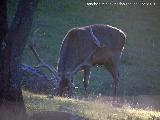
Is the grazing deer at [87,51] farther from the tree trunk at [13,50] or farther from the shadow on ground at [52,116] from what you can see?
the tree trunk at [13,50]

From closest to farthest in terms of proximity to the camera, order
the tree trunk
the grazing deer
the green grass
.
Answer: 1. the tree trunk
2. the grazing deer
3. the green grass

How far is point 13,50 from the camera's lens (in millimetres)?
8383

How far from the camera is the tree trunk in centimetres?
832

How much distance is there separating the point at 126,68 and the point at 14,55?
1658 centimetres

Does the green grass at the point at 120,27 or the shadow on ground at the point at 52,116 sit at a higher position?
the green grass at the point at 120,27

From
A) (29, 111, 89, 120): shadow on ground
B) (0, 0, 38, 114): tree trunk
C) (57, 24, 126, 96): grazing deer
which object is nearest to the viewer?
(0, 0, 38, 114): tree trunk

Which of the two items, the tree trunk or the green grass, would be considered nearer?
the tree trunk

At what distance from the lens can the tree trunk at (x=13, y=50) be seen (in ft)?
27.3

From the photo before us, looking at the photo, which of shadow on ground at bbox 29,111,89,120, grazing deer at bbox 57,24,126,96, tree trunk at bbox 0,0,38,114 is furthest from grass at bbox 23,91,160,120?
grazing deer at bbox 57,24,126,96

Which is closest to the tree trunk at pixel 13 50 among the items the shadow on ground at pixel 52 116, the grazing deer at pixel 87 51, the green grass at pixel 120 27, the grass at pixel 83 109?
the shadow on ground at pixel 52 116

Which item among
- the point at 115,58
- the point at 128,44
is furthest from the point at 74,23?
the point at 115,58

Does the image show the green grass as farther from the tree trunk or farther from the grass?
the tree trunk

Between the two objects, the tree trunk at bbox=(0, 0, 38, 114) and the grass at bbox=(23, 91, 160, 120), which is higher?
the tree trunk at bbox=(0, 0, 38, 114)

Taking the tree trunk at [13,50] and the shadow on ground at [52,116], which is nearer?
the tree trunk at [13,50]
